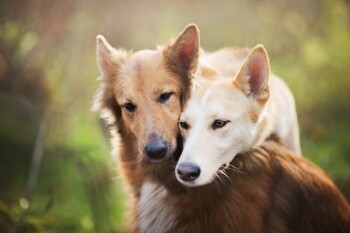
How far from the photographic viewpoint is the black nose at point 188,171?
262cm

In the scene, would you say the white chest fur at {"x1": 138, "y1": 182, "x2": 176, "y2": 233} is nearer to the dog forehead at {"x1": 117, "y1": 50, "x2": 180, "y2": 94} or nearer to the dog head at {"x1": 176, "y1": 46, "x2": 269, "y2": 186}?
the dog head at {"x1": 176, "y1": 46, "x2": 269, "y2": 186}

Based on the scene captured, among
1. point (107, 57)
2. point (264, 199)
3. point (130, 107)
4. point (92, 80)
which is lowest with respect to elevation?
point (92, 80)

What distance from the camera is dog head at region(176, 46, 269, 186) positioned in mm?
2703

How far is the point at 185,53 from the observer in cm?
312

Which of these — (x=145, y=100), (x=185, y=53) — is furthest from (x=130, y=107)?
(x=185, y=53)

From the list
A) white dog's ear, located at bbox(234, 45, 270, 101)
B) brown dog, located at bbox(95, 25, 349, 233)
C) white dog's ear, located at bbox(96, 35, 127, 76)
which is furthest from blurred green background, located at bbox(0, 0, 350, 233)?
white dog's ear, located at bbox(234, 45, 270, 101)

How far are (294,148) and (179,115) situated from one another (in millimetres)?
1137

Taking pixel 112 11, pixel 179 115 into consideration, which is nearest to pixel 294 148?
pixel 179 115

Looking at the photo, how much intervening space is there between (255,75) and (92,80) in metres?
3.14

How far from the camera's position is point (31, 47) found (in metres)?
5.26

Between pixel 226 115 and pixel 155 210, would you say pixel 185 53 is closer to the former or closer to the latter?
pixel 226 115

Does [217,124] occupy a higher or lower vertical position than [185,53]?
lower

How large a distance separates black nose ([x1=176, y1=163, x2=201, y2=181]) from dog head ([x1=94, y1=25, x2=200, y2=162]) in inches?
10.7

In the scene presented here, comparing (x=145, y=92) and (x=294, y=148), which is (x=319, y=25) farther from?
(x=145, y=92)
